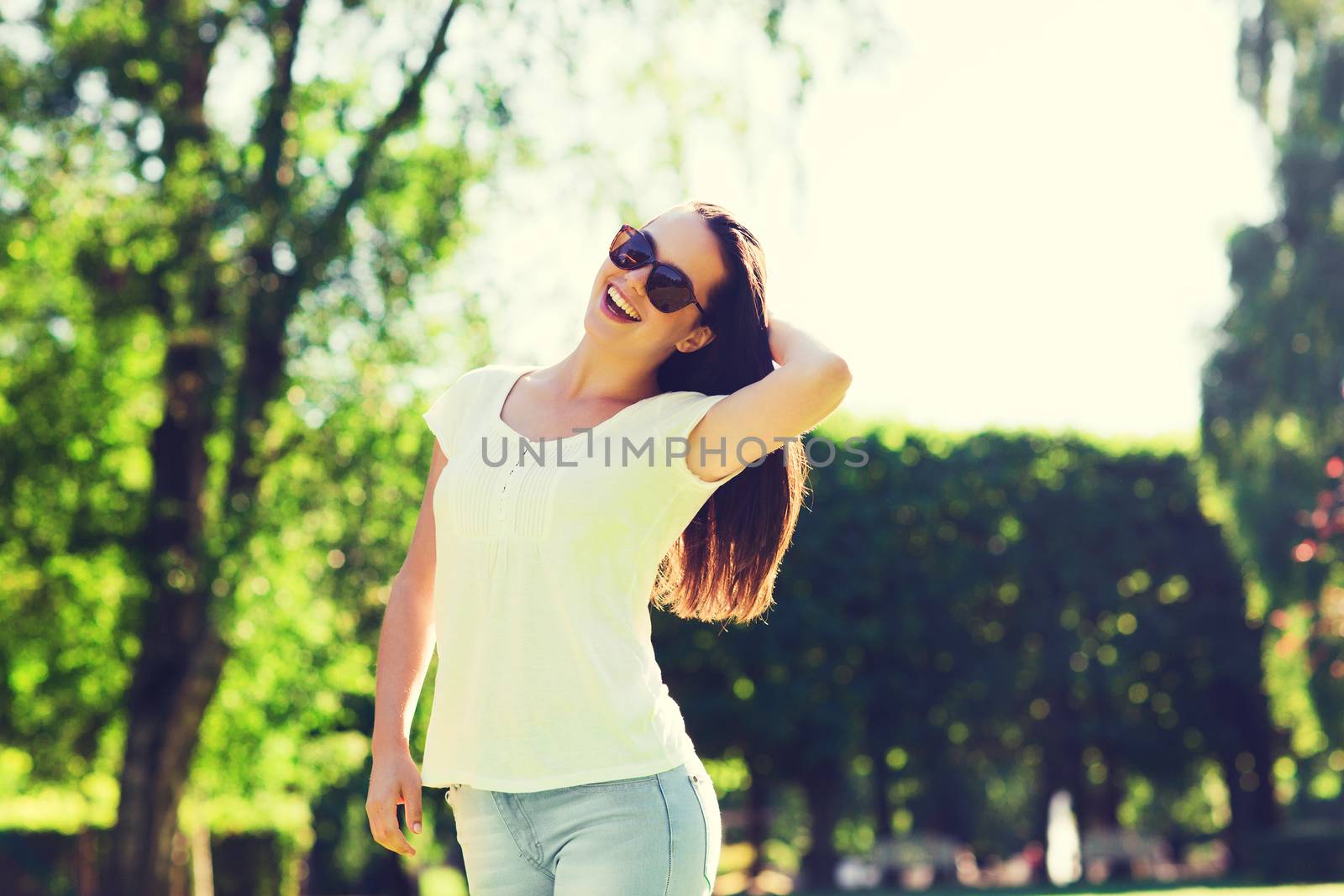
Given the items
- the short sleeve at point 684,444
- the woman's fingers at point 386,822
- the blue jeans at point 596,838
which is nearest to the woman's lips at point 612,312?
the short sleeve at point 684,444

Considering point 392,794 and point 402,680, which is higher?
point 402,680

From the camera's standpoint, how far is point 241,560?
11.6 meters

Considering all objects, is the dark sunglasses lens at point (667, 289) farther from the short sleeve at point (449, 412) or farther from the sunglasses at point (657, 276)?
the short sleeve at point (449, 412)

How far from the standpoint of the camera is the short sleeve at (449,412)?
281cm

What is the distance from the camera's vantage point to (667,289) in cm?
271

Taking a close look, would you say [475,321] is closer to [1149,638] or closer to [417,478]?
[417,478]

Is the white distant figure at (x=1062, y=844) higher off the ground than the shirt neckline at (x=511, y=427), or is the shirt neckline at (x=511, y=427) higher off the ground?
the shirt neckline at (x=511, y=427)

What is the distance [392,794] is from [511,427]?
2.26 feet

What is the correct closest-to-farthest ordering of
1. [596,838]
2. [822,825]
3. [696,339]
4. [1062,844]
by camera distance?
[596,838] < [696,339] < [822,825] < [1062,844]

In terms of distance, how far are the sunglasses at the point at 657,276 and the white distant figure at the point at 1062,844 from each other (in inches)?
959

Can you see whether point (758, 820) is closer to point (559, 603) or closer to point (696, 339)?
point (696, 339)

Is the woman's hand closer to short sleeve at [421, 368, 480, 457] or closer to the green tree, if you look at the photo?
short sleeve at [421, 368, 480, 457]

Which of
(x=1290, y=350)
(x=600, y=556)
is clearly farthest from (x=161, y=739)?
(x=1290, y=350)

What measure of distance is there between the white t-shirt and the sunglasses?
20 centimetres
